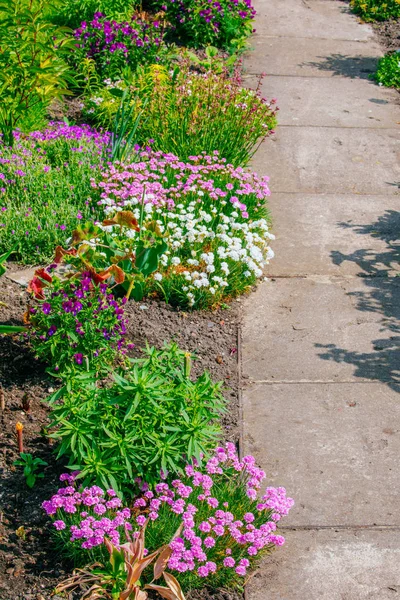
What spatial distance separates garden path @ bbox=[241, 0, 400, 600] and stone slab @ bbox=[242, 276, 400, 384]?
1 centimetres

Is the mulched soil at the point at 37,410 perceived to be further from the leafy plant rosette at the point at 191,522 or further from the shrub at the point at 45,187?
the shrub at the point at 45,187

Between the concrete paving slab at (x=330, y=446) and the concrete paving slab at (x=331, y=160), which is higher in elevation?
the concrete paving slab at (x=331, y=160)

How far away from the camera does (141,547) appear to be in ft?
11.0

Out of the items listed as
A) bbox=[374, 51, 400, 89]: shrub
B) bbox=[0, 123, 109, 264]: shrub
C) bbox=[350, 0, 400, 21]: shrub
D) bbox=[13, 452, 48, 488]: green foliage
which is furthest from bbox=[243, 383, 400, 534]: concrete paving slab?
bbox=[350, 0, 400, 21]: shrub

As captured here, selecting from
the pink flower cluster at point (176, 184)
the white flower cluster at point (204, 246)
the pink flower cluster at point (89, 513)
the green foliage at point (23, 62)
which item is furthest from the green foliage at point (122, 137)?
the pink flower cluster at point (89, 513)

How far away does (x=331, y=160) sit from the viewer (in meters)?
7.82

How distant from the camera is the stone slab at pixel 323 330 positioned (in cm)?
511

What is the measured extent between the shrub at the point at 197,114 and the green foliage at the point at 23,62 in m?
0.96

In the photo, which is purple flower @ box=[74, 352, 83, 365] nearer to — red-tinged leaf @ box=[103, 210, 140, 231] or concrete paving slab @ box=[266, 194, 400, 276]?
red-tinged leaf @ box=[103, 210, 140, 231]

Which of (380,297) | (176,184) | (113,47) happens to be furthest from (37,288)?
(113,47)

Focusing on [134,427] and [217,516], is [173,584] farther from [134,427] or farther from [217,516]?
[134,427]

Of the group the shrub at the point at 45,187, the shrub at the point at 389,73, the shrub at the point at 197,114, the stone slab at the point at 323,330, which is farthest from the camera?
the shrub at the point at 389,73

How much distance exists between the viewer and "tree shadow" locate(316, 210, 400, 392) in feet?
16.9

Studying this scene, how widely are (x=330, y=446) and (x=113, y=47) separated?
5.73 meters
